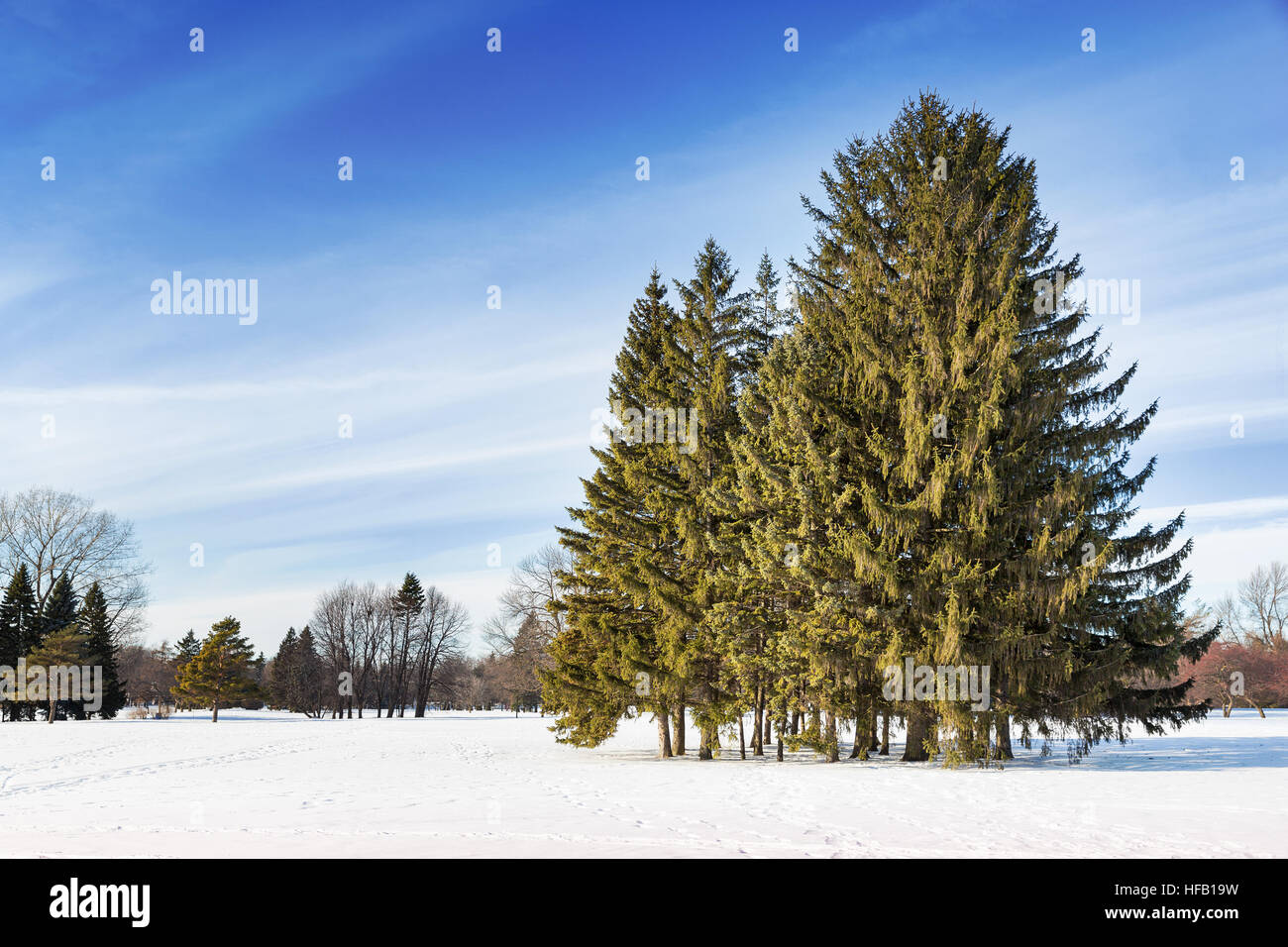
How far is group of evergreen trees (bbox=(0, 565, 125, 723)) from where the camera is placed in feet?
161

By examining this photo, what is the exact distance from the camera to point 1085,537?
17641 mm

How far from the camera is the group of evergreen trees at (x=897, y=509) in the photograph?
57.1ft

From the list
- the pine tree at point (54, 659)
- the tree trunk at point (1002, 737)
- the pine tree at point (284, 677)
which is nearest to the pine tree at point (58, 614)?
the pine tree at point (54, 659)

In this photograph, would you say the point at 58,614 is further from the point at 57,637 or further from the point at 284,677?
the point at 284,677

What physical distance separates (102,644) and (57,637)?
8.44 m

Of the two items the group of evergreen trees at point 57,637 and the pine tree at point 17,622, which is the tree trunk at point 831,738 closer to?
the group of evergreen trees at point 57,637

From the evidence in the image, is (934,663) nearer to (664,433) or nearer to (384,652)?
(664,433)

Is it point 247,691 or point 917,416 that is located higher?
point 917,416

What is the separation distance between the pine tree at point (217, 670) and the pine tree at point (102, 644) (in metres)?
4.69

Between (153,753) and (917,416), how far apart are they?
76.2 feet

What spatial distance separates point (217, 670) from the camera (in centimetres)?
6216

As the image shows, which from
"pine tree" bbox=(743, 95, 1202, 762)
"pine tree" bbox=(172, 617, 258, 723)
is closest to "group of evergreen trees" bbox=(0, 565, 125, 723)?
"pine tree" bbox=(172, 617, 258, 723)

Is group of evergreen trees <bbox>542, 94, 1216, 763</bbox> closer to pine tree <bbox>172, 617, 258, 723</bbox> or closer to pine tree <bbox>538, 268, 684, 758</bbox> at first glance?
pine tree <bbox>538, 268, 684, 758</bbox>

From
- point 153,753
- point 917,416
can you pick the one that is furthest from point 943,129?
point 153,753
